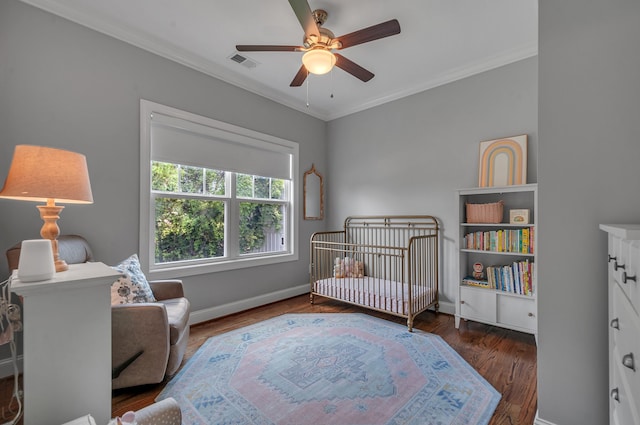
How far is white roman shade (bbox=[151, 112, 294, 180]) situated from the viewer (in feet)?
8.66

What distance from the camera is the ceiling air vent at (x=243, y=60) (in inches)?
109

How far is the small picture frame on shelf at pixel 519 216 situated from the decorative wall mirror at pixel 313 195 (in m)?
2.41

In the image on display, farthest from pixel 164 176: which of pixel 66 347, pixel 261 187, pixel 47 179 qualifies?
pixel 66 347

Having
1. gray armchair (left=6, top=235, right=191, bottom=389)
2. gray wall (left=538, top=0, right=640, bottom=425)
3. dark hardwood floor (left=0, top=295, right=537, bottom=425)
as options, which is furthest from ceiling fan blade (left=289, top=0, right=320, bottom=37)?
dark hardwood floor (left=0, top=295, right=537, bottom=425)

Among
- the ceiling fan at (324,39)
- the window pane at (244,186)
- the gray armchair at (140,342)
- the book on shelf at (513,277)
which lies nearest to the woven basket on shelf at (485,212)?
the book on shelf at (513,277)

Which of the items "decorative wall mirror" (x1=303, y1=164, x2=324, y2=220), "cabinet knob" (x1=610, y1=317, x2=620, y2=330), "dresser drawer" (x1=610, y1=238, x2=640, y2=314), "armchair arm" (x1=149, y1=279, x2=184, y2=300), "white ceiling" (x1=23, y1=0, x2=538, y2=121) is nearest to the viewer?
"dresser drawer" (x1=610, y1=238, x2=640, y2=314)

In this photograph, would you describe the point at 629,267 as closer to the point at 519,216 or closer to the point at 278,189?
the point at 519,216

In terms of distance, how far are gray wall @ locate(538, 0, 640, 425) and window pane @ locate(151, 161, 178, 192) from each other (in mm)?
2910

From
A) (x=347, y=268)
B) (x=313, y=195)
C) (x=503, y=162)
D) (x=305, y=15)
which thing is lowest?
(x=347, y=268)

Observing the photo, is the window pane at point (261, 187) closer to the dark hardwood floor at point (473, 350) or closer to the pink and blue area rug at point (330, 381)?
Answer: the dark hardwood floor at point (473, 350)

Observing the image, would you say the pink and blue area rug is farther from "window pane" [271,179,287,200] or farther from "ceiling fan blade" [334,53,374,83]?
"ceiling fan blade" [334,53,374,83]

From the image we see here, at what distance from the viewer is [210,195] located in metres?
3.05

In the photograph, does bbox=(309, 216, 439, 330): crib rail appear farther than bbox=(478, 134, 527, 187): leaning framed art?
Yes

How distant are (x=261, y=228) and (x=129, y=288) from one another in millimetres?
1787
